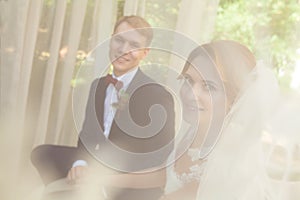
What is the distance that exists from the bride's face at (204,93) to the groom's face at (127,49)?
1.29 feet

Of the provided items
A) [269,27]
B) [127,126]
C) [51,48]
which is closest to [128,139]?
[127,126]

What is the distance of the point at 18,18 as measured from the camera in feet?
8.25

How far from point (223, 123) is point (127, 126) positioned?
1.44 ft

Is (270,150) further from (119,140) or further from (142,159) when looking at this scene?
(119,140)

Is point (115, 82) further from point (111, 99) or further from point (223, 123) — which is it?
point (223, 123)

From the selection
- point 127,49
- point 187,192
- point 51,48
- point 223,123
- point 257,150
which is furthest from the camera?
point 51,48

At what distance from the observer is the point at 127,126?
1749 mm

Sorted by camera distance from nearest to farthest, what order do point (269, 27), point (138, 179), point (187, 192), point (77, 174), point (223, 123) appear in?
point (223, 123)
point (187, 192)
point (138, 179)
point (77, 174)
point (269, 27)

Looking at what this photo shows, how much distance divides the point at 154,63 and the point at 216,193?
1.10 m

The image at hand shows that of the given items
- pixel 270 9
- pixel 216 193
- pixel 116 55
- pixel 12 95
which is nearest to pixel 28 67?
pixel 12 95

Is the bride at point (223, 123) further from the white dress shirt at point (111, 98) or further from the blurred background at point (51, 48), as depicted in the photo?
the blurred background at point (51, 48)

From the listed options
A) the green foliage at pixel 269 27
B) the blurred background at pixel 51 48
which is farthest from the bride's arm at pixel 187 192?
the blurred background at pixel 51 48

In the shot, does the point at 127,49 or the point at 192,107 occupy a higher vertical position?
the point at 127,49

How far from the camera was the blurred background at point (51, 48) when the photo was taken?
7.66 ft
